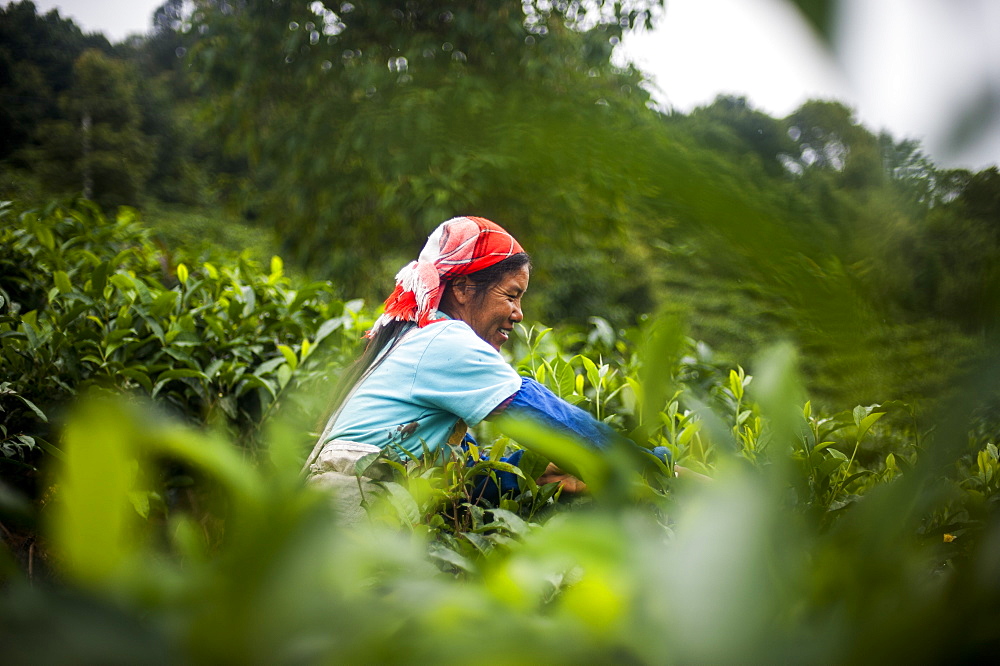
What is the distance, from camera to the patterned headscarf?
1919mm

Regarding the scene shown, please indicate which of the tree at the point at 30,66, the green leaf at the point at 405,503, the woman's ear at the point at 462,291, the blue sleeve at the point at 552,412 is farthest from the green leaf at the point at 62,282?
the green leaf at the point at 405,503

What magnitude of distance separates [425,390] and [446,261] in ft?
1.64

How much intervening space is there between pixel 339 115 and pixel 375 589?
610cm

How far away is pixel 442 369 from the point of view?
5.31 feet

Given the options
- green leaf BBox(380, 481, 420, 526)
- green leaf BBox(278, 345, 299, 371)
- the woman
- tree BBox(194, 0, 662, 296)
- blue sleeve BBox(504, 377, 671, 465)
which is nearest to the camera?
green leaf BBox(380, 481, 420, 526)

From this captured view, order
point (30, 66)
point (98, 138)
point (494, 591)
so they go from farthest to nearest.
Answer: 1. point (98, 138)
2. point (30, 66)
3. point (494, 591)

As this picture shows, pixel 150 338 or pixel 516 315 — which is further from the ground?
pixel 516 315

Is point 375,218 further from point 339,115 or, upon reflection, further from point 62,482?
point 62,482

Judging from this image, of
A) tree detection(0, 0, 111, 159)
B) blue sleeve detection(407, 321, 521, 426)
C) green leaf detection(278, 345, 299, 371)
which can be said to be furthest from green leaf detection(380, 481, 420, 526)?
tree detection(0, 0, 111, 159)

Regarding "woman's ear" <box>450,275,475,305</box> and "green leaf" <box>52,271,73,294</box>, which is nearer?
"woman's ear" <box>450,275,475,305</box>

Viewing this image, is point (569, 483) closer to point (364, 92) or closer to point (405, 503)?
point (405, 503)

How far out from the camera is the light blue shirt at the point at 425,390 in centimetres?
155

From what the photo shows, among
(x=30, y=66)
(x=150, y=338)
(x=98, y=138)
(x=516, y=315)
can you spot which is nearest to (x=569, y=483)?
(x=516, y=315)

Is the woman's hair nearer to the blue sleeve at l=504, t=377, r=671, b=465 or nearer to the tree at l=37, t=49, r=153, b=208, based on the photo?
the blue sleeve at l=504, t=377, r=671, b=465
